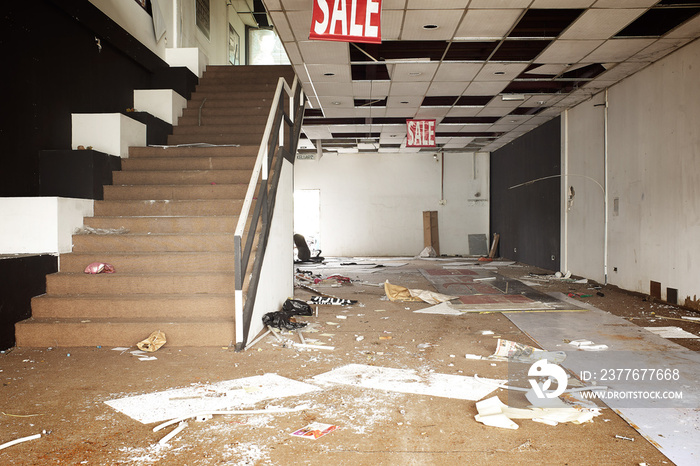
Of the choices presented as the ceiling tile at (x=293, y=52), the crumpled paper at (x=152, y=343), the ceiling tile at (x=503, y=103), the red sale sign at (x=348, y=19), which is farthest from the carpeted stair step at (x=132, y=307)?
the ceiling tile at (x=503, y=103)

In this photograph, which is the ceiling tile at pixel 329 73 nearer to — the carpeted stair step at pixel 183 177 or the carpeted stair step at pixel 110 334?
the carpeted stair step at pixel 183 177

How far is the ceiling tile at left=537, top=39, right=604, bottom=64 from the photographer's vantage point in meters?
5.84

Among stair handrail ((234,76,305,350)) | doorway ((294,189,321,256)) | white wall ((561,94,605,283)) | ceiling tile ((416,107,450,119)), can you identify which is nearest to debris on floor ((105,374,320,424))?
stair handrail ((234,76,305,350))

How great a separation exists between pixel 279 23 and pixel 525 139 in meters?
8.03

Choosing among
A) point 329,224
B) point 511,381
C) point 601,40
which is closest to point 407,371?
point 511,381

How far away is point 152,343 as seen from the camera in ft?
12.0

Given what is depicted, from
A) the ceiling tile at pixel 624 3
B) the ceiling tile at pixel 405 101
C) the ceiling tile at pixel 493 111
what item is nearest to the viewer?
the ceiling tile at pixel 624 3

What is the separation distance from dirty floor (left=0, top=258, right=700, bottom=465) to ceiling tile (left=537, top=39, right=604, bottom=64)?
3651 millimetres

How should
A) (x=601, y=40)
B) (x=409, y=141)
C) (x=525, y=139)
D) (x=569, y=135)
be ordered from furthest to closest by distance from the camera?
(x=525, y=139) → (x=409, y=141) → (x=569, y=135) → (x=601, y=40)

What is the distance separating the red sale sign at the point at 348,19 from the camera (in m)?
4.22

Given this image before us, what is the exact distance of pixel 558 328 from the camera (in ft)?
14.6

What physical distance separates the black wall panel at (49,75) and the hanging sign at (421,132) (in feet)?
18.1

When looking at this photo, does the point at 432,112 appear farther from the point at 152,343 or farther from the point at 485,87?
the point at 152,343

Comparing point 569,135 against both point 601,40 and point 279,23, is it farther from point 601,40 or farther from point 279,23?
point 279,23
